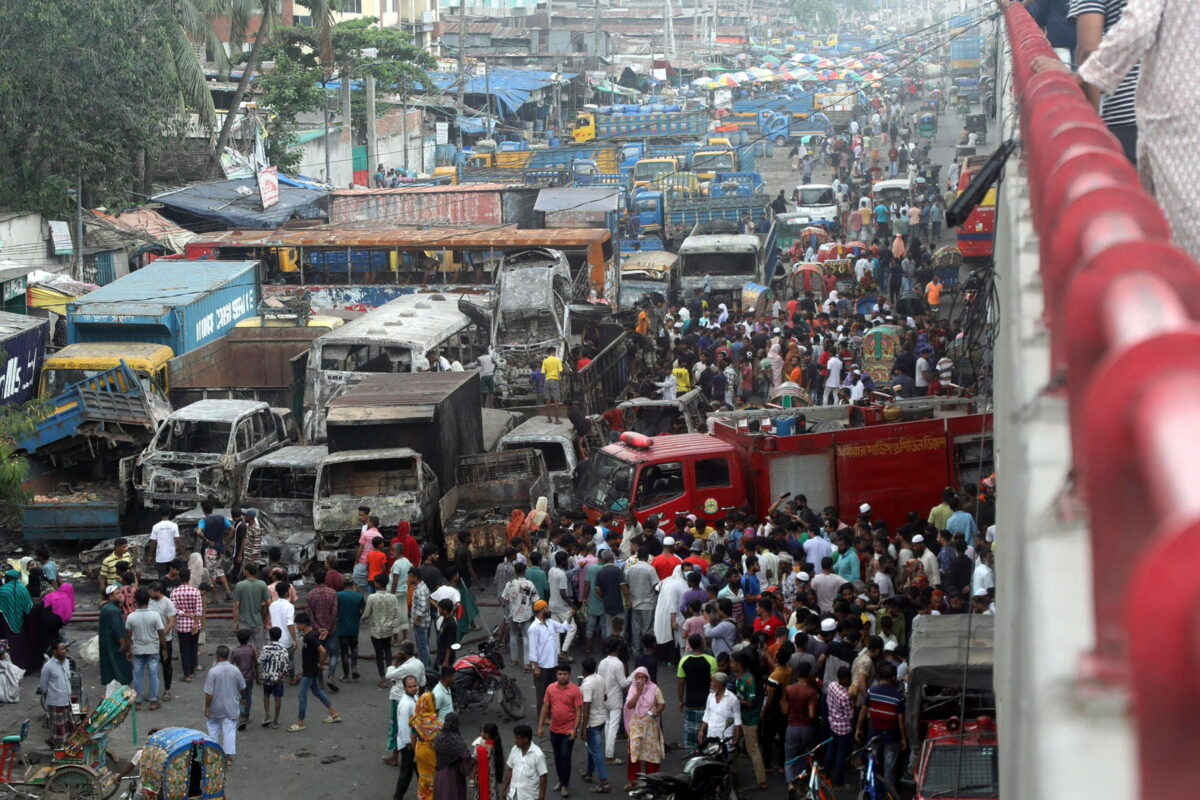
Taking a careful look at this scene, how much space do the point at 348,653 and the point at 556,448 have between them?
5.63m

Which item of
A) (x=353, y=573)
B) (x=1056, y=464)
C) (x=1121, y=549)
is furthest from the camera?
(x=353, y=573)

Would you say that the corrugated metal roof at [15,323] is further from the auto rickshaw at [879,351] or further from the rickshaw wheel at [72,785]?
the auto rickshaw at [879,351]

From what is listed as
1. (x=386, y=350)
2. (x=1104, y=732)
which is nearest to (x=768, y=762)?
(x=1104, y=732)

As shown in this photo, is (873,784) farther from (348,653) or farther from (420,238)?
→ (420,238)

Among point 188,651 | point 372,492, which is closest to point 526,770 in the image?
point 188,651

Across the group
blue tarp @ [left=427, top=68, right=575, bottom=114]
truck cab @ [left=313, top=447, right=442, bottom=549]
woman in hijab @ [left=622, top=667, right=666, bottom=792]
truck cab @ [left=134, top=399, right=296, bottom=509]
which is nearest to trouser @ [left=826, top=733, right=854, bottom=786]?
woman in hijab @ [left=622, top=667, right=666, bottom=792]

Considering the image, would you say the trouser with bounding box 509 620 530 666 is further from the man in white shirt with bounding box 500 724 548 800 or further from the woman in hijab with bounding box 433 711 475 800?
the woman in hijab with bounding box 433 711 475 800

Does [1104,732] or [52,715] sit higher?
[1104,732]

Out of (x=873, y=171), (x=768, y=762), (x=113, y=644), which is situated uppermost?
(x=873, y=171)

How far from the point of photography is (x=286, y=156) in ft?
150

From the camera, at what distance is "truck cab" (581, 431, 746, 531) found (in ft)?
54.5

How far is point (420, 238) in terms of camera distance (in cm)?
2930

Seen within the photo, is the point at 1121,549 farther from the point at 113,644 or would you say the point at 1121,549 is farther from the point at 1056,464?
the point at 113,644

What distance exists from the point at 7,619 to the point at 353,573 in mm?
→ 3372
